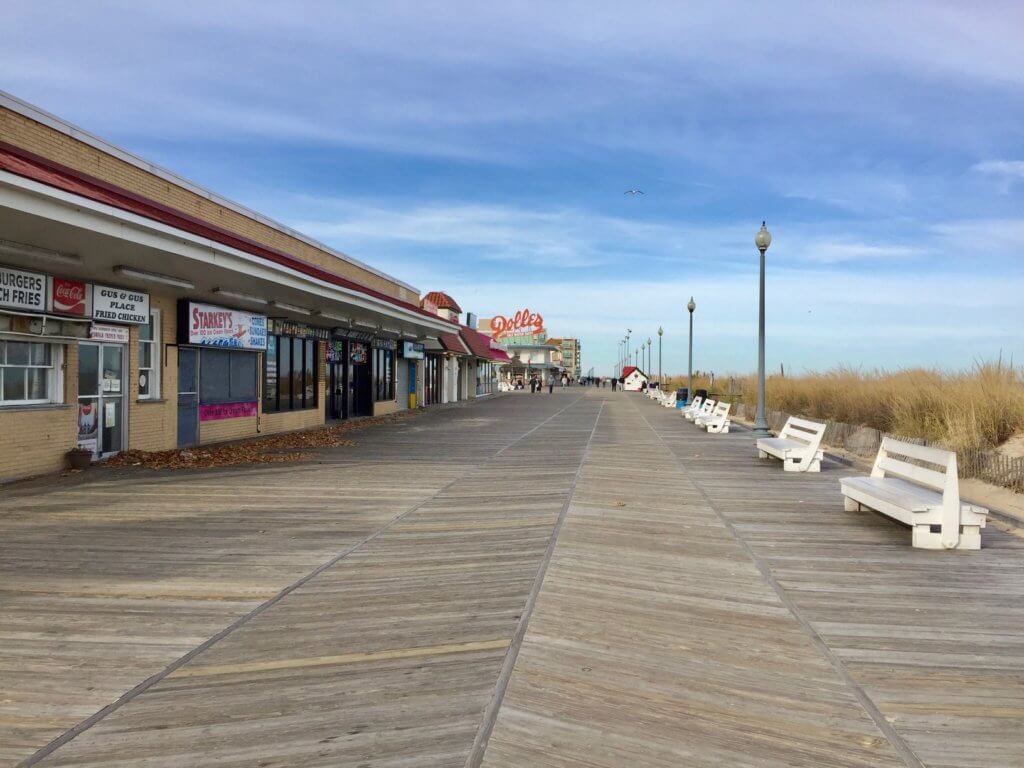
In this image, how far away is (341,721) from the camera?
12.0 feet

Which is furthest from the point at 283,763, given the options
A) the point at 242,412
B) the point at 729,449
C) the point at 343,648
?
the point at 242,412

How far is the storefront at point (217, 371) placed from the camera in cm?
1611

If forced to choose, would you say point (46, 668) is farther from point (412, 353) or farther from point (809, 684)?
point (412, 353)

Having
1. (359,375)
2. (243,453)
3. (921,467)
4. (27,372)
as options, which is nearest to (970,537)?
(921,467)

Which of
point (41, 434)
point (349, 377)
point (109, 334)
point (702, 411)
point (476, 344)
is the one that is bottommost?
point (702, 411)

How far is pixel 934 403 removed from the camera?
14969mm

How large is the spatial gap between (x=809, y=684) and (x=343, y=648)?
258 cm

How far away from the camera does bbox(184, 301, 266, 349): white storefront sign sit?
15922 mm

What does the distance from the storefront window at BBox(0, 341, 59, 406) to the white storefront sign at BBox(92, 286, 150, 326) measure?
3.48 ft

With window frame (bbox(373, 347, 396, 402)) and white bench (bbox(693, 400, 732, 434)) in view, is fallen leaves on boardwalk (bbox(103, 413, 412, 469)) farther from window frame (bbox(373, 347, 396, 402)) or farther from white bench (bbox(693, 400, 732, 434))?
white bench (bbox(693, 400, 732, 434))

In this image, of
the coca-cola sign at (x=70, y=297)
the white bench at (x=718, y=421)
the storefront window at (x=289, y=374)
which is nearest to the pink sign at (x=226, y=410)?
the storefront window at (x=289, y=374)

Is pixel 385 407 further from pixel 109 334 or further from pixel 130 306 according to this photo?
pixel 109 334

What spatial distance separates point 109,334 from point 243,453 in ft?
10.7

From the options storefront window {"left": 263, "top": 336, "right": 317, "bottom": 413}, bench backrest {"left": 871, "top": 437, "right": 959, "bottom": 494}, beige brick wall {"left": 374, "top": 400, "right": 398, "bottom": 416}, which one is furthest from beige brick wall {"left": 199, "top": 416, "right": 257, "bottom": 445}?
bench backrest {"left": 871, "top": 437, "right": 959, "bottom": 494}
